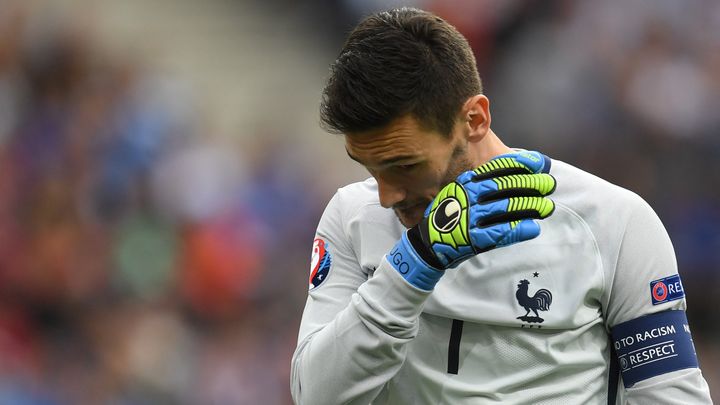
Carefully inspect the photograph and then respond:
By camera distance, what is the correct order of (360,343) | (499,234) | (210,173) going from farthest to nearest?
1. (210,173)
2. (360,343)
3. (499,234)

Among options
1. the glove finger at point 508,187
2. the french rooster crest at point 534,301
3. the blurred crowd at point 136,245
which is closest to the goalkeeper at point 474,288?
the french rooster crest at point 534,301

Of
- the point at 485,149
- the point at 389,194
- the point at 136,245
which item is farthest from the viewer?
the point at 136,245

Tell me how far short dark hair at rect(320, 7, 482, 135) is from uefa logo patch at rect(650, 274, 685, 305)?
53cm

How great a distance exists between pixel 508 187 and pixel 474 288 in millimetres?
345

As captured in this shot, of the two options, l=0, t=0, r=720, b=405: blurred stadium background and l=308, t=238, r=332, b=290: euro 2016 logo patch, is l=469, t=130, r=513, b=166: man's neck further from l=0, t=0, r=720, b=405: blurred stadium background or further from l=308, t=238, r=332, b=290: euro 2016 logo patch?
l=0, t=0, r=720, b=405: blurred stadium background

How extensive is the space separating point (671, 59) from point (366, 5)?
1.73 metres

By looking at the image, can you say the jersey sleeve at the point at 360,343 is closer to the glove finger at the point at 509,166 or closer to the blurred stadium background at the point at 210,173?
the glove finger at the point at 509,166

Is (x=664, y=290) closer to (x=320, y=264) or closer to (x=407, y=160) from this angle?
(x=407, y=160)

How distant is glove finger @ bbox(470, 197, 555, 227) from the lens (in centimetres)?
179

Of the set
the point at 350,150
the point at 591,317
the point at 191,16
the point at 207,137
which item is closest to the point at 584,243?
the point at 591,317

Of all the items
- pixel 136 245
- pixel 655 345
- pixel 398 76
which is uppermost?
pixel 398 76

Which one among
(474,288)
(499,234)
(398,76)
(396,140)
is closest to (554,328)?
(474,288)

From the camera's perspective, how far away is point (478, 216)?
5.85ft

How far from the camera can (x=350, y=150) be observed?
2086 mm
